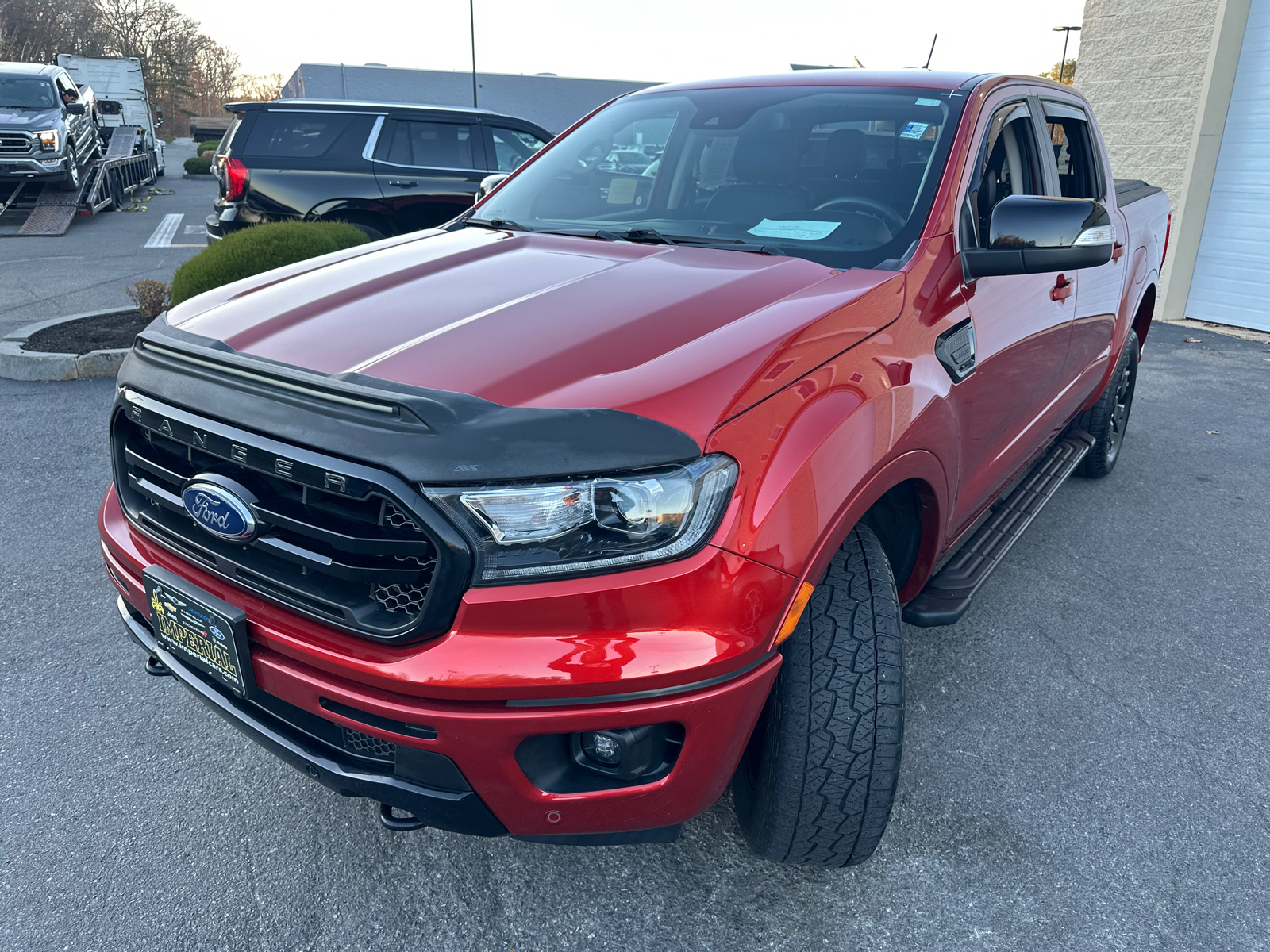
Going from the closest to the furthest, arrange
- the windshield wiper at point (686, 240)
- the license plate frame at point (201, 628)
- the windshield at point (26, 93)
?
the license plate frame at point (201, 628), the windshield wiper at point (686, 240), the windshield at point (26, 93)

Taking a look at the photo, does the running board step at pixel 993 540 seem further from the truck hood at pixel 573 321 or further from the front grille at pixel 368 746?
the front grille at pixel 368 746

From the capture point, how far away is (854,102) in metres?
2.86

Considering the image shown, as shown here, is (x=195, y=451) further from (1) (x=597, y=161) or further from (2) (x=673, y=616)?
(1) (x=597, y=161)

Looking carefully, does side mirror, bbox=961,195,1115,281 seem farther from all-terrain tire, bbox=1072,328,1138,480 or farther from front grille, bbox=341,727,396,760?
all-terrain tire, bbox=1072,328,1138,480

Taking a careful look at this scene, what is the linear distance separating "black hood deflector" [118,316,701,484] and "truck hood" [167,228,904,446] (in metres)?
0.04

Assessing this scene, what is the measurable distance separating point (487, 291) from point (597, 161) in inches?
49.3

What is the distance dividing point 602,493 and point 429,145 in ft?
25.7

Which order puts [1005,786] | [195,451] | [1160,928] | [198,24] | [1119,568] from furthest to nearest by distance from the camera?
[198,24] → [1119,568] → [1005,786] → [1160,928] → [195,451]

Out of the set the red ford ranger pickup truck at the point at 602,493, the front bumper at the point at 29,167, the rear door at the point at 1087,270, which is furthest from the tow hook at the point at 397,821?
the front bumper at the point at 29,167

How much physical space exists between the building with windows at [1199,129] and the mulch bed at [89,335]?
33.8 feet

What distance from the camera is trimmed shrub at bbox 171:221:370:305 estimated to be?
6332mm

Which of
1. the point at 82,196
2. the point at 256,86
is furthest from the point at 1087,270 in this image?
the point at 256,86

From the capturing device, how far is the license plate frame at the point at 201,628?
70.8 inches

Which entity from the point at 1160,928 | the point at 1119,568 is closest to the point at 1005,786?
the point at 1160,928
